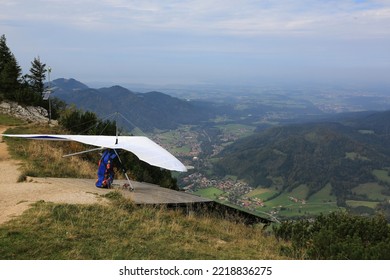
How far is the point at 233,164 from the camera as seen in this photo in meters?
118

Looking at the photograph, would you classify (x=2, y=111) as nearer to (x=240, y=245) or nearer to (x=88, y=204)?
(x=88, y=204)

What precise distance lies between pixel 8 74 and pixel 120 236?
93.2 feet

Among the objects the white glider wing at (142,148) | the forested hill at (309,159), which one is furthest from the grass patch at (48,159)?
the forested hill at (309,159)

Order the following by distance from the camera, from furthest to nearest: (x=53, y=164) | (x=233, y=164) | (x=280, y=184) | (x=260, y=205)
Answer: (x=233, y=164) < (x=280, y=184) < (x=260, y=205) < (x=53, y=164)

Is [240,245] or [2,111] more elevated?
[2,111]

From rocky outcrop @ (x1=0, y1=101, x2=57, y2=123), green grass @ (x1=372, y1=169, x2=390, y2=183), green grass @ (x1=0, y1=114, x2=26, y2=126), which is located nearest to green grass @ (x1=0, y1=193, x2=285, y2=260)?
green grass @ (x1=0, y1=114, x2=26, y2=126)

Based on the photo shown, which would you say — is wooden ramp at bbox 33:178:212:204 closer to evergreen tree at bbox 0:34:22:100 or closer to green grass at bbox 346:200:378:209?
evergreen tree at bbox 0:34:22:100

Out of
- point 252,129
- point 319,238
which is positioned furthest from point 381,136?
point 319,238

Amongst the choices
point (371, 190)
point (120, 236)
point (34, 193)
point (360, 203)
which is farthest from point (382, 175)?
point (120, 236)

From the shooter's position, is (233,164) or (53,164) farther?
(233,164)

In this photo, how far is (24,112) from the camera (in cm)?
2975

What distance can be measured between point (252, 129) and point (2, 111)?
16992 cm

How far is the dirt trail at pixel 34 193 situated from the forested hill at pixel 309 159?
8478 cm

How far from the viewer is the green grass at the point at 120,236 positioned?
23.2 ft
